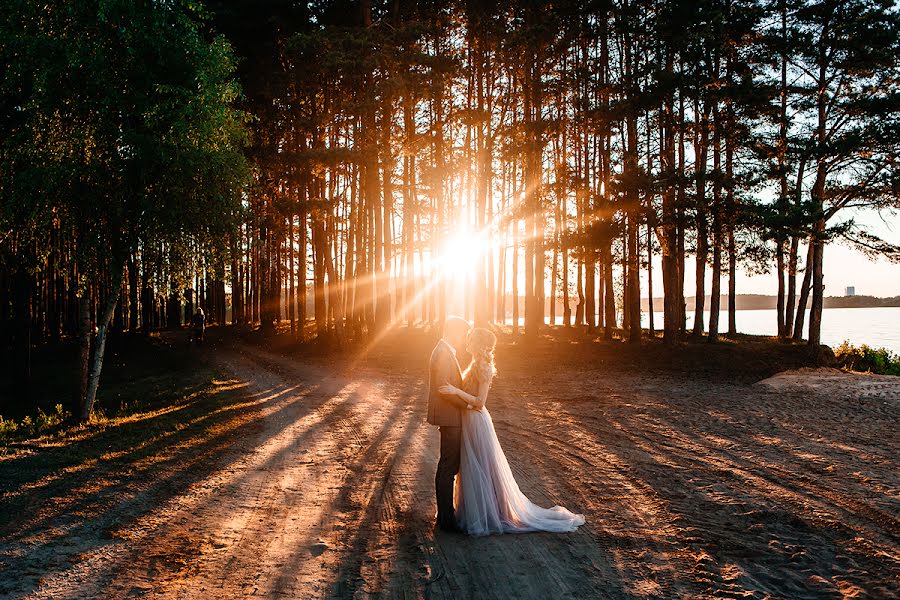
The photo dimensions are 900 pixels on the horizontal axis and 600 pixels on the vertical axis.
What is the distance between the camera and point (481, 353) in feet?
19.9

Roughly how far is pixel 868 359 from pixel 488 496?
25859 mm

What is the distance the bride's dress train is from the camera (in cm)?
589

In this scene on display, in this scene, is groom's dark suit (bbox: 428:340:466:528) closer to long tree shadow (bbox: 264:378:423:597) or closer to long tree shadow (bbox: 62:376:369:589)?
long tree shadow (bbox: 264:378:423:597)

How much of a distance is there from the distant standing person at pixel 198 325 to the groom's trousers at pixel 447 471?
25982 mm

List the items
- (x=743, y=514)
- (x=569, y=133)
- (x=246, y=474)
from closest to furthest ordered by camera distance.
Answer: (x=743, y=514), (x=246, y=474), (x=569, y=133)

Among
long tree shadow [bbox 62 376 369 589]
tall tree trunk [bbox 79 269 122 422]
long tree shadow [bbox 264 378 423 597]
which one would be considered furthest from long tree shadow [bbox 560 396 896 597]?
tall tree trunk [bbox 79 269 122 422]

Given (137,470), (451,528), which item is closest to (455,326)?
(451,528)

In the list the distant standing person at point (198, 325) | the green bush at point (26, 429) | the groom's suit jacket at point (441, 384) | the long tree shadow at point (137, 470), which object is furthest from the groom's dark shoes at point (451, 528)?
the distant standing person at point (198, 325)

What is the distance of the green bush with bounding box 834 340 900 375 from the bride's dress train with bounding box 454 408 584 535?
21798mm

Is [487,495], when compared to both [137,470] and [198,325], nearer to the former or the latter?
[137,470]

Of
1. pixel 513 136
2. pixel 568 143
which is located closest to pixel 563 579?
pixel 513 136

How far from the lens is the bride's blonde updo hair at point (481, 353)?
6059 millimetres

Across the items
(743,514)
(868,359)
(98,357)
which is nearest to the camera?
(743,514)

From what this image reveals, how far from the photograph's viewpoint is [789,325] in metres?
30.5
